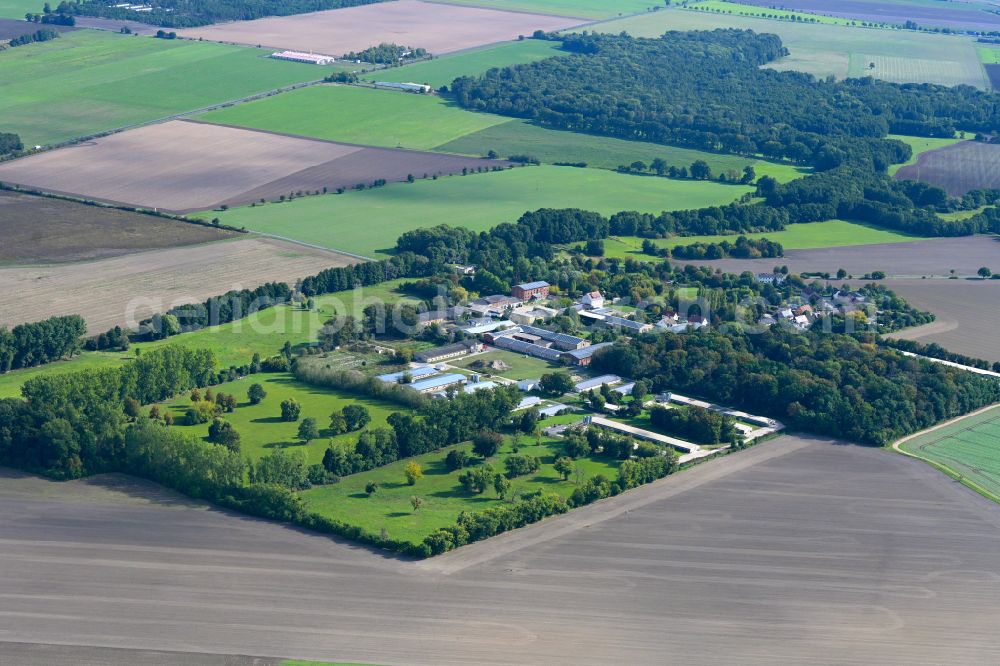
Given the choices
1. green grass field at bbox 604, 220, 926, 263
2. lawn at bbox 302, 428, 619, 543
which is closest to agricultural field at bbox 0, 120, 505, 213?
green grass field at bbox 604, 220, 926, 263

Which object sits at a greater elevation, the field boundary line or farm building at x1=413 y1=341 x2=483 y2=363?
farm building at x1=413 y1=341 x2=483 y2=363

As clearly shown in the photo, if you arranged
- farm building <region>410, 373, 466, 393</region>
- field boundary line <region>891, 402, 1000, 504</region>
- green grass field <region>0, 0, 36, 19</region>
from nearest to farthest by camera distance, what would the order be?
field boundary line <region>891, 402, 1000, 504</region>, farm building <region>410, 373, 466, 393</region>, green grass field <region>0, 0, 36, 19</region>

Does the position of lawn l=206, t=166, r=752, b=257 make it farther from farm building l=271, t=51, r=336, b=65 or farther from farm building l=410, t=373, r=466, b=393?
farm building l=271, t=51, r=336, b=65

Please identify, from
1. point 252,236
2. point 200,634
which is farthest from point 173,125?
point 200,634

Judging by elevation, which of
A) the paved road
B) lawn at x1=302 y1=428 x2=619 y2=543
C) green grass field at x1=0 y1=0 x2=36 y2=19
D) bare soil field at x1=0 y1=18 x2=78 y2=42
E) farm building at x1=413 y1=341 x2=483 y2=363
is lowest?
the paved road

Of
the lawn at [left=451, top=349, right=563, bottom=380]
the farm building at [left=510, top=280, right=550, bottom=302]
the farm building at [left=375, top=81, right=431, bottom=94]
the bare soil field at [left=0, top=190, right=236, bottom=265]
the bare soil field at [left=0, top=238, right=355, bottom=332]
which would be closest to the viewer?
the lawn at [left=451, top=349, right=563, bottom=380]

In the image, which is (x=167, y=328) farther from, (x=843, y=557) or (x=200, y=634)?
(x=843, y=557)

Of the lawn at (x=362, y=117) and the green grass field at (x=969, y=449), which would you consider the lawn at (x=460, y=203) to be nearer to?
the lawn at (x=362, y=117)
